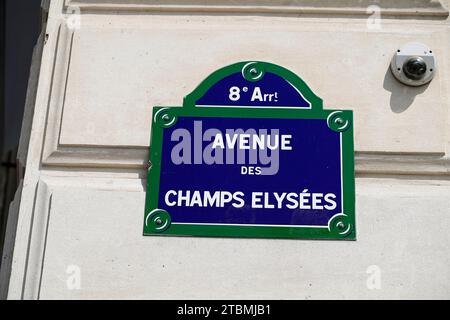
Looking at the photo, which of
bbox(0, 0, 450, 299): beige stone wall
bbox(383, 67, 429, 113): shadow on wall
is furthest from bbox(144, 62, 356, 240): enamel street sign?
bbox(383, 67, 429, 113): shadow on wall

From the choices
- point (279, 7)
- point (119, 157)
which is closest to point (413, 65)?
point (279, 7)

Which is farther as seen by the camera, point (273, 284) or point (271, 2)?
point (271, 2)

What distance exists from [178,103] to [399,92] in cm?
83

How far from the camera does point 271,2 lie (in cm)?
284

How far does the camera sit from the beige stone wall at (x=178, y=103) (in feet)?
8.14

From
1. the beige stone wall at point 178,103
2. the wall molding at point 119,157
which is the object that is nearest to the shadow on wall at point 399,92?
the beige stone wall at point 178,103

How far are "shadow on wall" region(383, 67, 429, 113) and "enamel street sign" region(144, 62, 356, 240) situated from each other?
0.65ft

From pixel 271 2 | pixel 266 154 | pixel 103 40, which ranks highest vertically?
pixel 271 2

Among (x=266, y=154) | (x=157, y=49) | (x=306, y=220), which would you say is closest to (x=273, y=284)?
(x=306, y=220)

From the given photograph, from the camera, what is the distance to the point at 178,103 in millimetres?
2701

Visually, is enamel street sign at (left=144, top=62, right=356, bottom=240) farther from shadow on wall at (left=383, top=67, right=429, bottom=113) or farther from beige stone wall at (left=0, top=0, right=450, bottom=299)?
shadow on wall at (left=383, top=67, right=429, bottom=113)

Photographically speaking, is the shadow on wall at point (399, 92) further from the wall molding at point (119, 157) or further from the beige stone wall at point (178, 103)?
the wall molding at point (119, 157)

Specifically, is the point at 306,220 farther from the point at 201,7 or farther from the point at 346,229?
the point at 201,7
